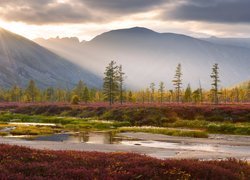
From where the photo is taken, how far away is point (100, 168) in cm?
1490

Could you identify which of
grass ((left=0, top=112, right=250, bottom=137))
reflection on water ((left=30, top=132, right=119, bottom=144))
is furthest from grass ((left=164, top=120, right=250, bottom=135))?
reflection on water ((left=30, top=132, right=119, bottom=144))

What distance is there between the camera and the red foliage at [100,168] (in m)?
13.4

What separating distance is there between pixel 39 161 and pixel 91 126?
165ft

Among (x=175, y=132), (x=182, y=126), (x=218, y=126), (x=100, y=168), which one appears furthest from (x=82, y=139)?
(x=100, y=168)

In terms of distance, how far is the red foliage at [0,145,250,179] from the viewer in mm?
13422

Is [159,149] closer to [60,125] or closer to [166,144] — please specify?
[166,144]

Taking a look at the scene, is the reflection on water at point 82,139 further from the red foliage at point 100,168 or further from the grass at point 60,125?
the red foliage at point 100,168

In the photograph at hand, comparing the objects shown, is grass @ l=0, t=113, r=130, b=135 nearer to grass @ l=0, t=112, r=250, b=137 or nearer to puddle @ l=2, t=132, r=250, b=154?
grass @ l=0, t=112, r=250, b=137

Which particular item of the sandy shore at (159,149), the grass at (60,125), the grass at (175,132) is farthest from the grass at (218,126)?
the sandy shore at (159,149)

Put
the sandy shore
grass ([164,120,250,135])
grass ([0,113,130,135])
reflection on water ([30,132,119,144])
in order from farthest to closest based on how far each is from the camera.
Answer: grass ([164,120,250,135]), grass ([0,113,130,135]), reflection on water ([30,132,119,144]), the sandy shore

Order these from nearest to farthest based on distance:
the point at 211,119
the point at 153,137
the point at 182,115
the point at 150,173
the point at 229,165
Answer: the point at 150,173 → the point at 229,165 → the point at 153,137 → the point at 211,119 → the point at 182,115

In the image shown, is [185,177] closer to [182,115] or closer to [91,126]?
[91,126]

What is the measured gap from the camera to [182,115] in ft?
254

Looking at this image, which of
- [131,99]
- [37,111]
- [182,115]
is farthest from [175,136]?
→ [131,99]
